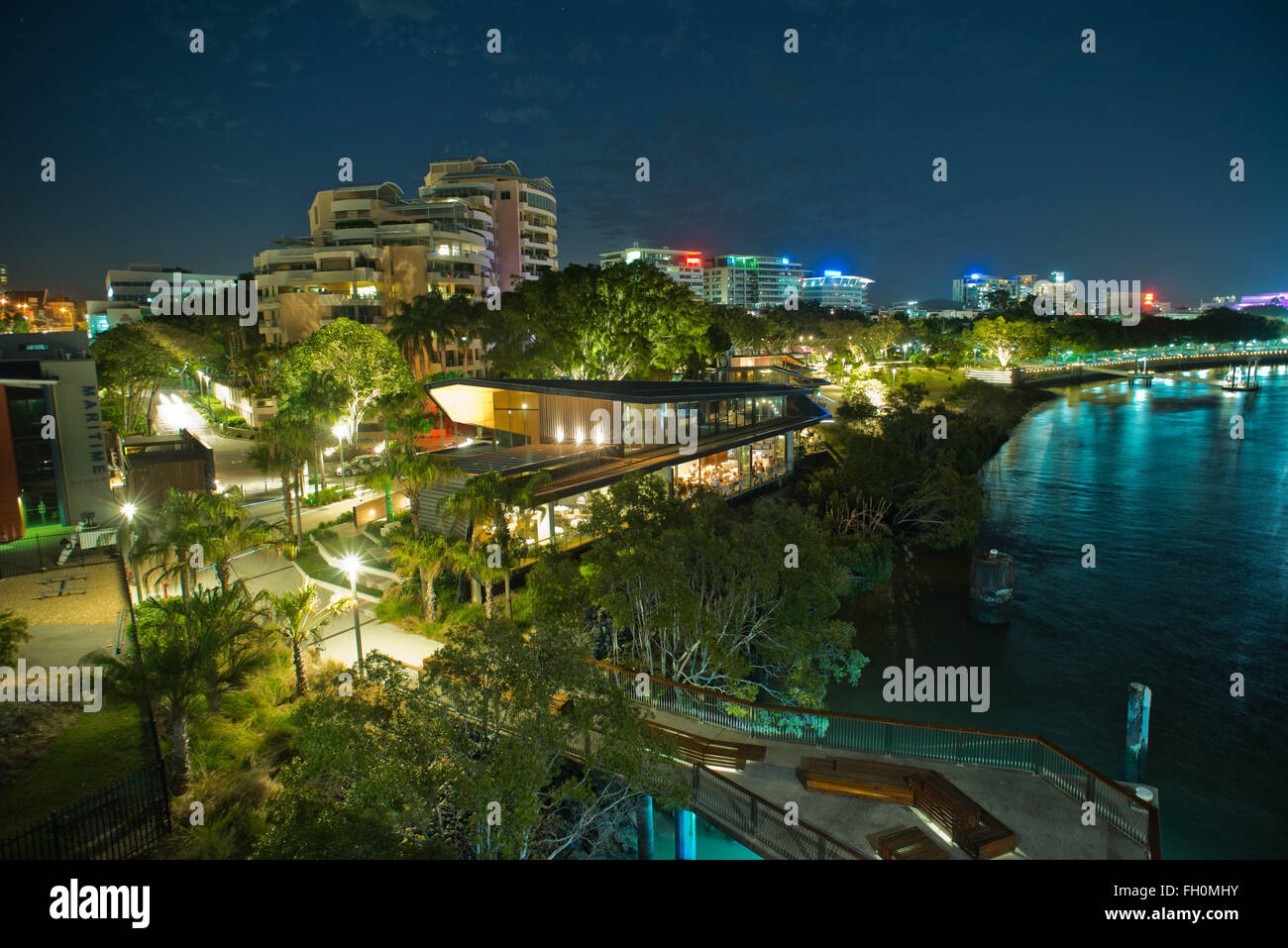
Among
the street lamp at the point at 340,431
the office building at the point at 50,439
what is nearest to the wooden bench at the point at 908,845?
the office building at the point at 50,439

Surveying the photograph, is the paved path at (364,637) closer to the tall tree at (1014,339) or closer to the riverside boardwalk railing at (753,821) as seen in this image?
the riverside boardwalk railing at (753,821)

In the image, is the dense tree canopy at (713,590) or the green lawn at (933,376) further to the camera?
the green lawn at (933,376)

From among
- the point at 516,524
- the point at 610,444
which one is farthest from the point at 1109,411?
the point at 516,524

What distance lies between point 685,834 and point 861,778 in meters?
3.60

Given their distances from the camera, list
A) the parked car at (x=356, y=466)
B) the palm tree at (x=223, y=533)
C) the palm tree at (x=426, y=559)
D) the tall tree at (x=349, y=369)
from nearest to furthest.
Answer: the palm tree at (x=223, y=533) → the palm tree at (x=426, y=559) → the parked car at (x=356, y=466) → the tall tree at (x=349, y=369)

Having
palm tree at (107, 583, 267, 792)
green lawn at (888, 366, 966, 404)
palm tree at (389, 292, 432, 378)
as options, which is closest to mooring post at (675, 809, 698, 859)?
palm tree at (107, 583, 267, 792)

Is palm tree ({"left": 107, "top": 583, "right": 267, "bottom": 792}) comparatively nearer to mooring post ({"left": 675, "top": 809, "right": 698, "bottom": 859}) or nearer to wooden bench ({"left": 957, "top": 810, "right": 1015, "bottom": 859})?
mooring post ({"left": 675, "top": 809, "right": 698, "bottom": 859})

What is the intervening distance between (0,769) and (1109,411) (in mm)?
106110

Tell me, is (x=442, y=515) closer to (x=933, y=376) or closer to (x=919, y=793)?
(x=919, y=793)

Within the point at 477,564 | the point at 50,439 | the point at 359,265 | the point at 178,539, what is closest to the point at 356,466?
the point at 50,439

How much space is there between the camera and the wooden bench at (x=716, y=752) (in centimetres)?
1423

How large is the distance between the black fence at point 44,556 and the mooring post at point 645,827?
22.8 m
